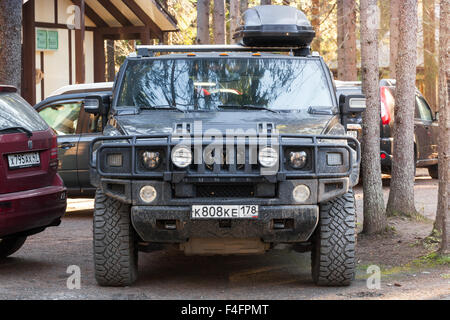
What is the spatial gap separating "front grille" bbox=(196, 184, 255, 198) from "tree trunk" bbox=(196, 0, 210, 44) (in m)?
14.6

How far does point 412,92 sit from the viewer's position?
1040 centimetres

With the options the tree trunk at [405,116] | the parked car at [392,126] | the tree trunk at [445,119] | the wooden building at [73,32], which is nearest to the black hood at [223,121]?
the tree trunk at [445,119]

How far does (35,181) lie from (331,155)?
294cm

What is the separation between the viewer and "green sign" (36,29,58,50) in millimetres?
22844

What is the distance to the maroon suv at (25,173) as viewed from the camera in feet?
24.6

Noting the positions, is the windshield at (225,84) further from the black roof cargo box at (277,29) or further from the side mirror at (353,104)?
the black roof cargo box at (277,29)

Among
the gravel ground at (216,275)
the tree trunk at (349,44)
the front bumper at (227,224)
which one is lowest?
the gravel ground at (216,275)

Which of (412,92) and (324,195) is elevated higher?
(412,92)

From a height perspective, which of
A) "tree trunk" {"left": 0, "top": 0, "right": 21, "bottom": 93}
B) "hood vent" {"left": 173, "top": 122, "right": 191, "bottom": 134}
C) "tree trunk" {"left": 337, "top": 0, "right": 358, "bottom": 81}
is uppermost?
"tree trunk" {"left": 337, "top": 0, "right": 358, "bottom": 81}

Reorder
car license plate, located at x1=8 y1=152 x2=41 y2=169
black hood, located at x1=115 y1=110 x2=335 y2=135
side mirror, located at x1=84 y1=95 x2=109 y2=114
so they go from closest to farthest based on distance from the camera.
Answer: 1. black hood, located at x1=115 y1=110 x2=335 y2=135
2. car license plate, located at x1=8 y1=152 x2=41 y2=169
3. side mirror, located at x1=84 y1=95 x2=109 y2=114

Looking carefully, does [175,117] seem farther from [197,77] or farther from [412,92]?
[412,92]

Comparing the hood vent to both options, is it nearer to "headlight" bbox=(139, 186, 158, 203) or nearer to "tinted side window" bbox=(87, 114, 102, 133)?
"headlight" bbox=(139, 186, 158, 203)

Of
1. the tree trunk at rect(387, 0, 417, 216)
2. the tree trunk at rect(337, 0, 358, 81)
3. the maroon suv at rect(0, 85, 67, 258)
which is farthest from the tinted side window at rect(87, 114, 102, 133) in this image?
the tree trunk at rect(337, 0, 358, 81)
